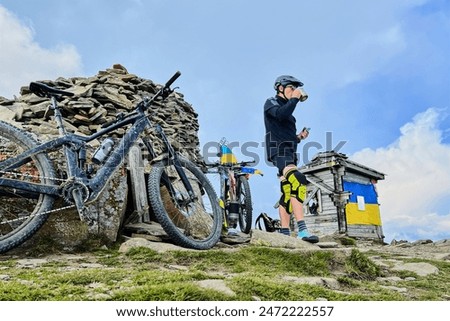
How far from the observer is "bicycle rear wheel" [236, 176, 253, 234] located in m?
9.67

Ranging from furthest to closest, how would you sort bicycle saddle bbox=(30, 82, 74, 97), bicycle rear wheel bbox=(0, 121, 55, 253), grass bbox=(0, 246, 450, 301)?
bicycle saddle bbox=(30, 82, 74, 97) < bicycle rear wheel bbox=(0, 121, 55, 253) < grass bbox=(0, 246, 450, 301)

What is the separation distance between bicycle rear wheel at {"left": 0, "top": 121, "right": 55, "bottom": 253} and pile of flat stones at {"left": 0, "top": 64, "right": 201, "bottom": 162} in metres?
0.98

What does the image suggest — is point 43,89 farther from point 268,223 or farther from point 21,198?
point 268,223

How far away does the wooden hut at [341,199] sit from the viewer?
1878cm

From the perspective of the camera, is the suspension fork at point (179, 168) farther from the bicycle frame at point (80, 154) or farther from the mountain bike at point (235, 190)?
the mountain bike at point (235, 190)

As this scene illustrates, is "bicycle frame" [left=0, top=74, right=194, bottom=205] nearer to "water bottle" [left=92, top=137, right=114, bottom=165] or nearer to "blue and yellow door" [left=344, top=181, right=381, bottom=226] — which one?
"water bottle" [left=92, top=137, right=114, bottom=165]

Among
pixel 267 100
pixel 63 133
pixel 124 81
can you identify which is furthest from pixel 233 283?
pixel 124 81

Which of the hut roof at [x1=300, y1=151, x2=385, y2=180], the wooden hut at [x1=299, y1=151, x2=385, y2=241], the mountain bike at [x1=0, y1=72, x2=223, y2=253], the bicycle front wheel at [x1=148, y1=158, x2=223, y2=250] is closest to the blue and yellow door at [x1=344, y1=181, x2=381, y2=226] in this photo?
the wooden hut at [x1=299, y1=151, x2=385, y2=241]

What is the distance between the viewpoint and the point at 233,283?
9.30ft

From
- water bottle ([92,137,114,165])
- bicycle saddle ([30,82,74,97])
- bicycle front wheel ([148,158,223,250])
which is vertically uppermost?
bicycle saddle ([30,82,74,97])

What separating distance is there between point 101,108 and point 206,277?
6272 millimetres

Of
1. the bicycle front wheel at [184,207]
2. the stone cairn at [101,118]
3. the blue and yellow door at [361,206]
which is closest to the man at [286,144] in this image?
the bicycle front wheel at [184,207]

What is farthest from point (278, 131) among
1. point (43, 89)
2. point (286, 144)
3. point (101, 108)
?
point (101, 108)
